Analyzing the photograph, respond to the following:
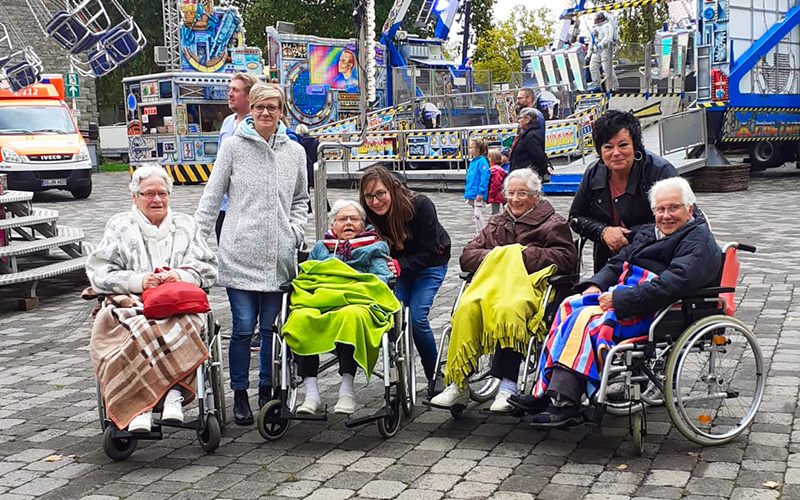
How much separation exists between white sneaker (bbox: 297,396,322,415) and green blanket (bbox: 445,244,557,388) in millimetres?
691

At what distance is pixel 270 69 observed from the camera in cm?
2617

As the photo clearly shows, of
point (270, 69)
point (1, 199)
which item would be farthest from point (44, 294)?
point (270, 69)

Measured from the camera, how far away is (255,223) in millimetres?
5371

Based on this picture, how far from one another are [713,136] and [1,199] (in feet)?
45.3

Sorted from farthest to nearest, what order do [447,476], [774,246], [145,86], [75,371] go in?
[145,86]
[774,246]
[75,371]
[447,476]

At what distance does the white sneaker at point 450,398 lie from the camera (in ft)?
17.2

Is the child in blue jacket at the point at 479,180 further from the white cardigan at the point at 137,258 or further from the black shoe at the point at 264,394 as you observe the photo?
the white cardigan at the point at 137,258

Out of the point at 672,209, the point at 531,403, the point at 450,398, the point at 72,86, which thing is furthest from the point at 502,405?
the point at 72,86

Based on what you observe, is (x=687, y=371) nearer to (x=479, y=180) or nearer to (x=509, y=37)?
(x=479, y=180)

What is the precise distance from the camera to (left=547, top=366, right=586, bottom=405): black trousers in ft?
15.4

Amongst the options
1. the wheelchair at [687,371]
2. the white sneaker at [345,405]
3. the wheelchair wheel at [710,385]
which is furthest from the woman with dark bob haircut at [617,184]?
the white sneaker at [345,405]

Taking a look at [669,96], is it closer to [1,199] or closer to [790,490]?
[1,199]

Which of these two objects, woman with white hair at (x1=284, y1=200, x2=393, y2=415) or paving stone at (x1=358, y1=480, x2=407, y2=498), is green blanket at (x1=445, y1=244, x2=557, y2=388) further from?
paving stone at (x1=358, y1=480, x2=407, y2=498)

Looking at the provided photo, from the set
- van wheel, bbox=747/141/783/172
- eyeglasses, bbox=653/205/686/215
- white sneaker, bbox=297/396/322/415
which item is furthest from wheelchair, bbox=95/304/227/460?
van wheel, bbox=747/141/783/172
